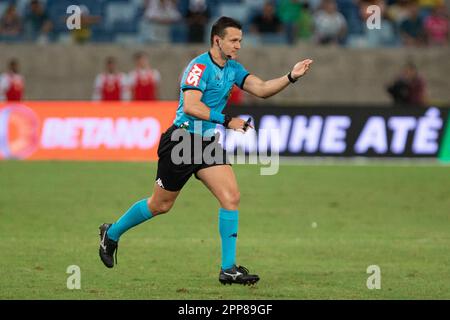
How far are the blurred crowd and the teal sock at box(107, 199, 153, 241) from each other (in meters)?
18.3

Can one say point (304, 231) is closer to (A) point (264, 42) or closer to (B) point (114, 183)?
(B) point (114, 183)

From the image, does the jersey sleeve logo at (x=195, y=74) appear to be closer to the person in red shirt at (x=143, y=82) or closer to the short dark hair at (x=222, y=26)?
the short dark hair at (x=222, y=26)

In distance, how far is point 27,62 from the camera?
97.9ft

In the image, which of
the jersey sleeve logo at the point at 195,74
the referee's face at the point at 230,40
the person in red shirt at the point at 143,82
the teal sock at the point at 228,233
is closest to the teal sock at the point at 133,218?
the teal sock at the point at 228,233

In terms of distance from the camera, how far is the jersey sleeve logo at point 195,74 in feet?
33.7

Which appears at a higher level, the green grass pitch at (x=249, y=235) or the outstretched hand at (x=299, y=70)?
the outstretched hand at (x=299, y=70)

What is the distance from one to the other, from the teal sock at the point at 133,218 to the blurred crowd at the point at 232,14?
18.3 m

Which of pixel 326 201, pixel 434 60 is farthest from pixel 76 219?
pixel 434 60

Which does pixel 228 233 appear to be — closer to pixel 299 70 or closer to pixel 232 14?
pixel 299 70

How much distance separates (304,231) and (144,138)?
402 inches

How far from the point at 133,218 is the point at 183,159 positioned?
2.92 ft

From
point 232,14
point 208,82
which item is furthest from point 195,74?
point 232,14
